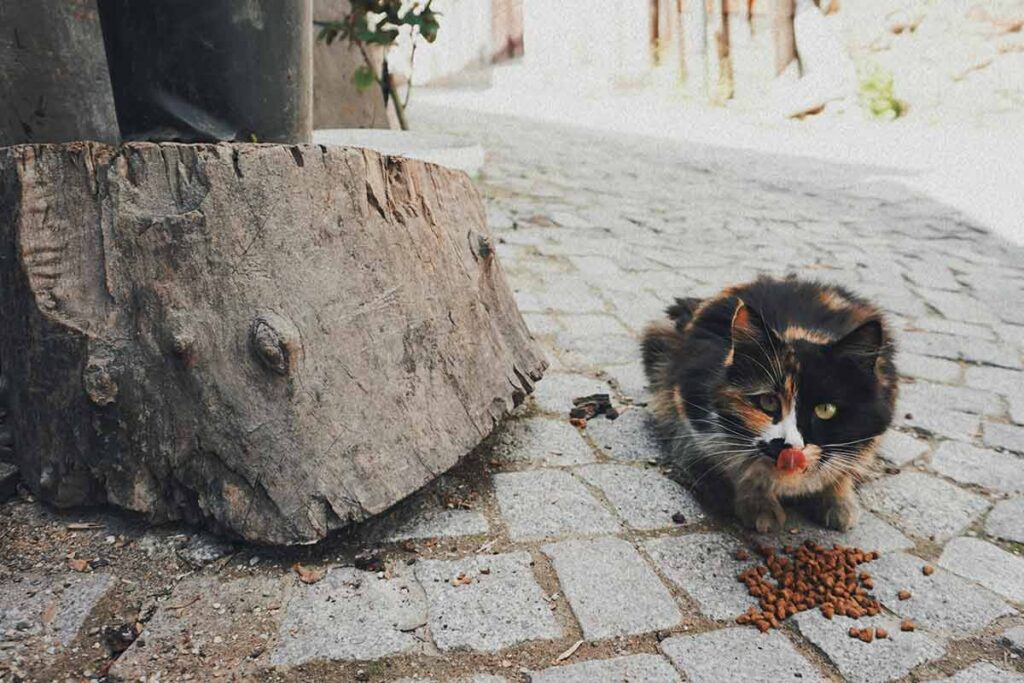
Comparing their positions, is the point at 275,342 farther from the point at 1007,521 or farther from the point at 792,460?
the point at 1007,521

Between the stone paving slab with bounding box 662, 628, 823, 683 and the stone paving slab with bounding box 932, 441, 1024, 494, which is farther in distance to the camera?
the stone paving slab with bounding box 932, 441, 1024, 494

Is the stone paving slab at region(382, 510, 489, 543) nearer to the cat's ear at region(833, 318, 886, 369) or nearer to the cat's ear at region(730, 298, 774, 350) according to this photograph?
the cat's ear at region(730, 298, 774, 350)

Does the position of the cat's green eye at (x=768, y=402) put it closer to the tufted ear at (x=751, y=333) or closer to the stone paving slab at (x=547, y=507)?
the tufted ear at (x=751, y=333)

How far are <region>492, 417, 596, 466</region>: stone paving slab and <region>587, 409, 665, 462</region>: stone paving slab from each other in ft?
0.25

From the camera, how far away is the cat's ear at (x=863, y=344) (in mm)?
1905

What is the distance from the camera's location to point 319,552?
A: 6.36 ft

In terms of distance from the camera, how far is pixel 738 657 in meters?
1.69

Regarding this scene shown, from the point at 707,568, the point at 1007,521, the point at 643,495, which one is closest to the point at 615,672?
the point at 707,568

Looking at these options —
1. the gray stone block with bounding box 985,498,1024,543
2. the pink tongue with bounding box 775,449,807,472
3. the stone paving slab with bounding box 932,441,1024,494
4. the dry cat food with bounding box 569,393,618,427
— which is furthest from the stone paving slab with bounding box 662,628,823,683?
the stone paving slab with bounding box 932,441,1024,494

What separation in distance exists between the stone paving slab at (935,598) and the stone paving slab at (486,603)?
0.91 metres

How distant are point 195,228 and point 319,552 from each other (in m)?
0.88

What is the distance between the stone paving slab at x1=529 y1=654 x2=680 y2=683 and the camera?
5.25 feet

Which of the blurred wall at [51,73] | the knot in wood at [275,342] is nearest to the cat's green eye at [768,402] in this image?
the knot in wood at [275,342]

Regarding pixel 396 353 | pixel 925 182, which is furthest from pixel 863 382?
pixel 925 182
